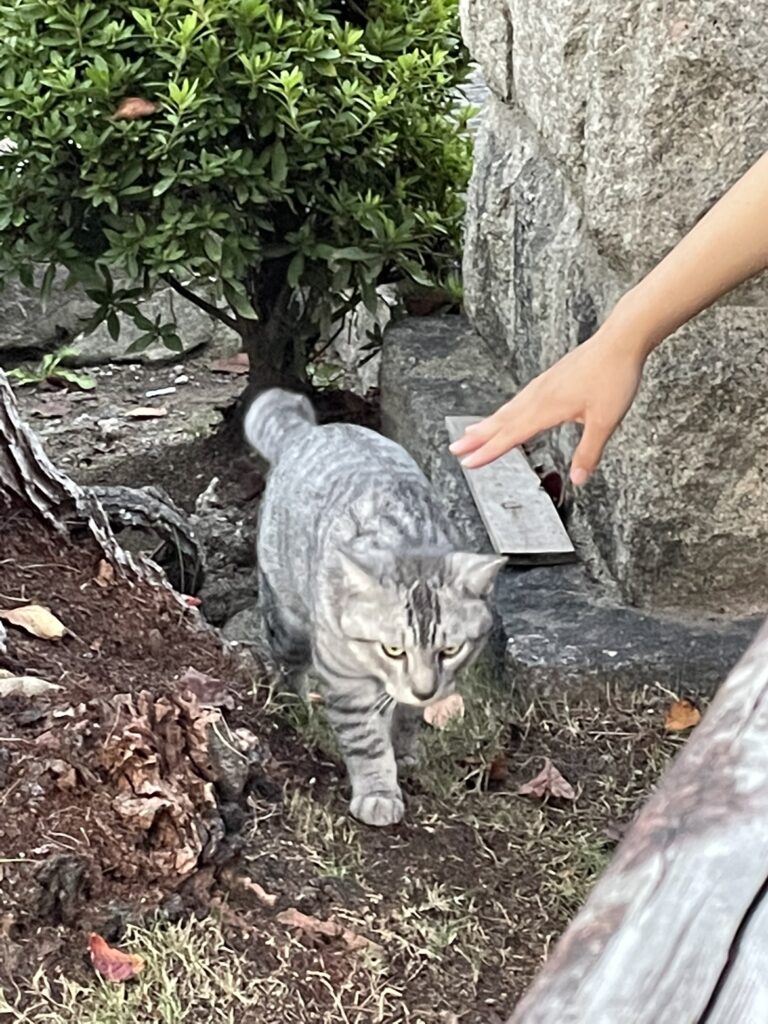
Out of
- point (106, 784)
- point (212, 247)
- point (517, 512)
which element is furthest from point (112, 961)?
point (212, 247)

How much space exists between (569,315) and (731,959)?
2838 mm

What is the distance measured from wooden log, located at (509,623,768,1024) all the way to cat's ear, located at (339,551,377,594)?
1.60 metres

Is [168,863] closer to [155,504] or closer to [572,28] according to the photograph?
[155,504]

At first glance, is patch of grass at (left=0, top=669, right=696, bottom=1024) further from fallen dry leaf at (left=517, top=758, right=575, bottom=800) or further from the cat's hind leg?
the cat's hind leg

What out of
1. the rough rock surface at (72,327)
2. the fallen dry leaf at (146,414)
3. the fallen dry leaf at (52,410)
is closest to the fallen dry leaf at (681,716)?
the fallen dry leaf at (146,414)

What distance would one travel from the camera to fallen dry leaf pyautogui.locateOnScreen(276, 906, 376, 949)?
244 cm

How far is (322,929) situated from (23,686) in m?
0.73

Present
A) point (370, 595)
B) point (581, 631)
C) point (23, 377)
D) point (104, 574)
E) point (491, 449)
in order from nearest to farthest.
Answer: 1. point (491, 449)
2. point (370, 595)
3. point (104, 574)
4. point (581, 631)
5. point (23, 377)

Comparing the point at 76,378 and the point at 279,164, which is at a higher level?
the point at 279,164

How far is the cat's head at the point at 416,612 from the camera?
2730 mm

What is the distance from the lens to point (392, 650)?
276 cm

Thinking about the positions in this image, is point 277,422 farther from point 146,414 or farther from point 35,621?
point 146,414

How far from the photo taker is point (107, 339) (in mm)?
6133

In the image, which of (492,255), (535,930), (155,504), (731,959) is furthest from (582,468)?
(492,255)
